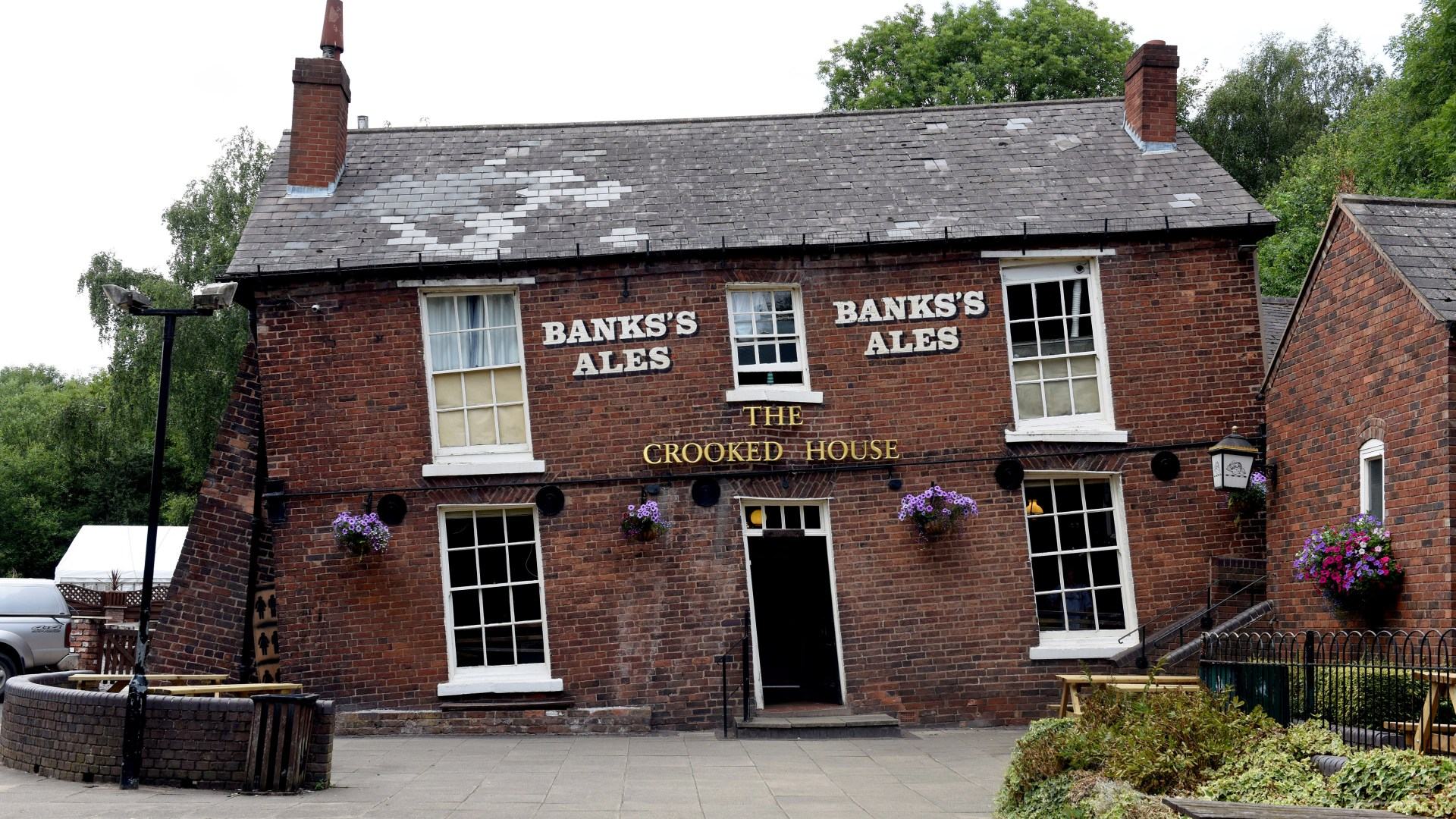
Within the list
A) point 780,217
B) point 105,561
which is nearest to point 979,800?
point 780,217

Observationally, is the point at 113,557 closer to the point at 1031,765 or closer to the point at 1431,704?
the point at 1031,765

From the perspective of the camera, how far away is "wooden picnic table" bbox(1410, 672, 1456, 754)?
916 centimetres

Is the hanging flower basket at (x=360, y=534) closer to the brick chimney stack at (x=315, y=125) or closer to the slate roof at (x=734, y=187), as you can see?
the slate roof at (x=734, y=187)

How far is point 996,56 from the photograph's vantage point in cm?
A: 3409

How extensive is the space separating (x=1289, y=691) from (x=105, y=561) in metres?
27.3

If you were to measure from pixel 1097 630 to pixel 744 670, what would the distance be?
4.22 meters

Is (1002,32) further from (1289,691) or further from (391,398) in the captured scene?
(1289,691)

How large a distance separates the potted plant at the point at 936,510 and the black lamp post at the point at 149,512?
775 cm

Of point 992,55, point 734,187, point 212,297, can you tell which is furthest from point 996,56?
point 212,297

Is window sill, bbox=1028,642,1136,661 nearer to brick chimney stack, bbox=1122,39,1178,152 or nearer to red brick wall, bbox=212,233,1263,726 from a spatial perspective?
red brick wall, bbox=212,233,1263,726

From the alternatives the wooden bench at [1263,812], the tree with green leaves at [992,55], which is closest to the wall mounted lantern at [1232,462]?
the wooden bench at [1263,812]

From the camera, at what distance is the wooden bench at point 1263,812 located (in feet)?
20.8

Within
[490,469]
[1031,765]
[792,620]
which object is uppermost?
[490,469]

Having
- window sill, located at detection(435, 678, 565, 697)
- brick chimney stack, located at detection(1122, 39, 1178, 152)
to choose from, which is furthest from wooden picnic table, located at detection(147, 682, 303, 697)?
brick chimney stack, located at detection(1122, 39, 1178, 152)
